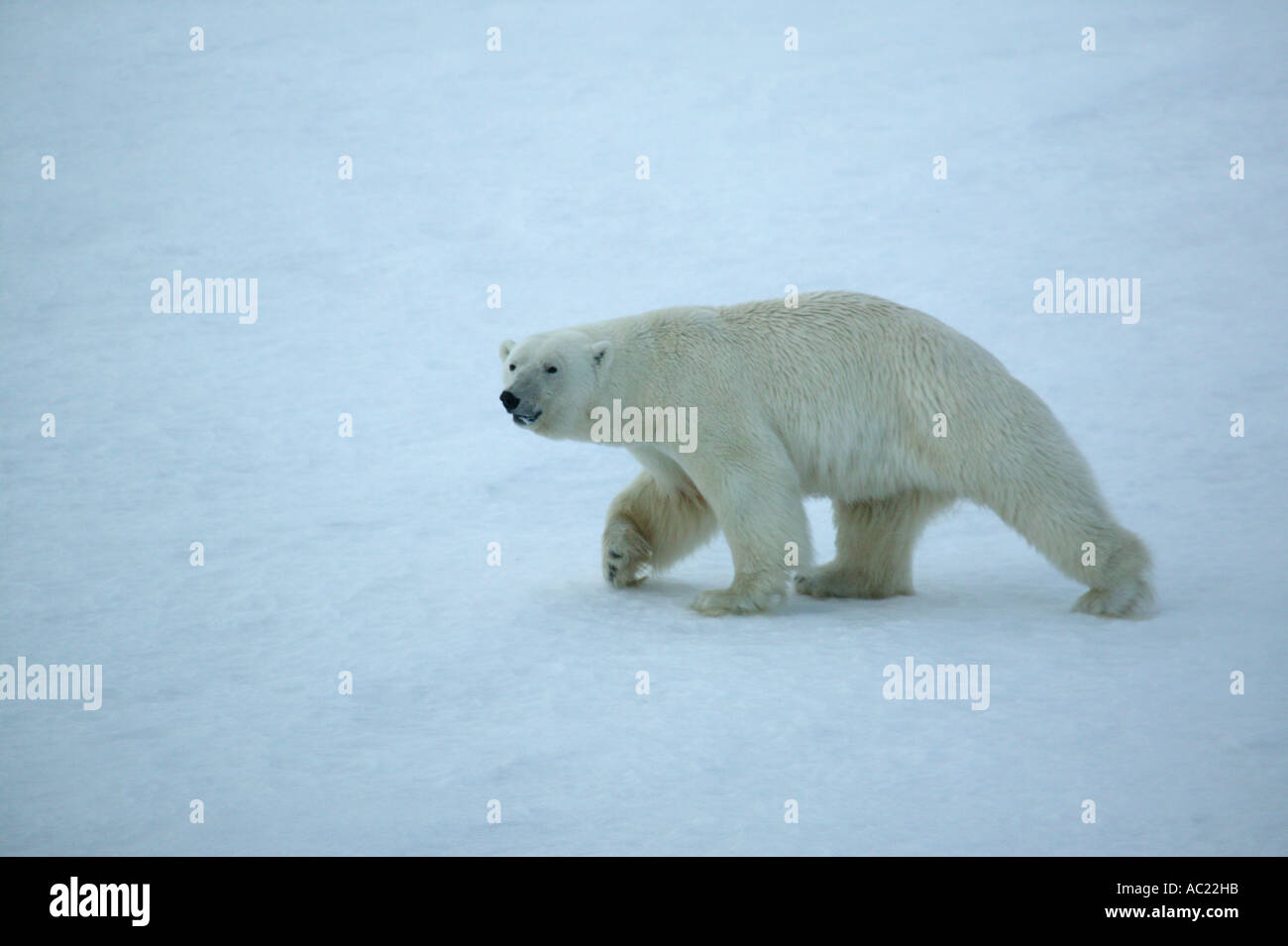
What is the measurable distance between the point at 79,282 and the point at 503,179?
4.15 m

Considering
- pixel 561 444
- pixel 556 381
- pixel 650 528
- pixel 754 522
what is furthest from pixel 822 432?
pixel 561 444

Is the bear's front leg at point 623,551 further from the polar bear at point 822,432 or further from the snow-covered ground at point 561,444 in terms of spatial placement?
the snow-covered ground at point 561,444

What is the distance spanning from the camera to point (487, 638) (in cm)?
567

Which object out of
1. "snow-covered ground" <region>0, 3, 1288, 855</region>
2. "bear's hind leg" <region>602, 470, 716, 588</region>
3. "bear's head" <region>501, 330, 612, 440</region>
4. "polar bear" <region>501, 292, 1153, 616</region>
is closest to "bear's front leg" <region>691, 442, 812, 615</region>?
"polar bear" <region>501, 292, 1153, 616</region>

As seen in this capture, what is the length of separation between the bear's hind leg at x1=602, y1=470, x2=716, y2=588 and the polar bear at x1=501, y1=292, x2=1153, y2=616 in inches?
0.6

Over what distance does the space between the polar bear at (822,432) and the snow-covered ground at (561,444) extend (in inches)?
11.5

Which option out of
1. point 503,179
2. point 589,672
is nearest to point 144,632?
point 589,672

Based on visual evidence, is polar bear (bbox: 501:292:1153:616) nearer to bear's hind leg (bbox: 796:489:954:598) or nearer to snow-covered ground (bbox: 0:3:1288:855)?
bear's hind leg (bbox: 796:489:954:598)

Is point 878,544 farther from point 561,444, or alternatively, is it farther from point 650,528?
point 561,444

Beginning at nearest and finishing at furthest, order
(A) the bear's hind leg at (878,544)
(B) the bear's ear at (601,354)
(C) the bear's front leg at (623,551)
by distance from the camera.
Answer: (B) the bear's ear at (601,354), (A) the bear's hind leg at (878,544), (C) the bear's front leg at (623,551)

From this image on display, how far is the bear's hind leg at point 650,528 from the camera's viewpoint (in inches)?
256

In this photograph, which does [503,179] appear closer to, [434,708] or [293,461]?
[293,461]

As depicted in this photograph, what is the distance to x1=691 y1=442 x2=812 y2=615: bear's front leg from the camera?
597cm

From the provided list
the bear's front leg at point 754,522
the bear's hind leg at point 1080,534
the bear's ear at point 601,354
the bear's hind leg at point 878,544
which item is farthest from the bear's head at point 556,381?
the bear's hind leg at point 1080,534
